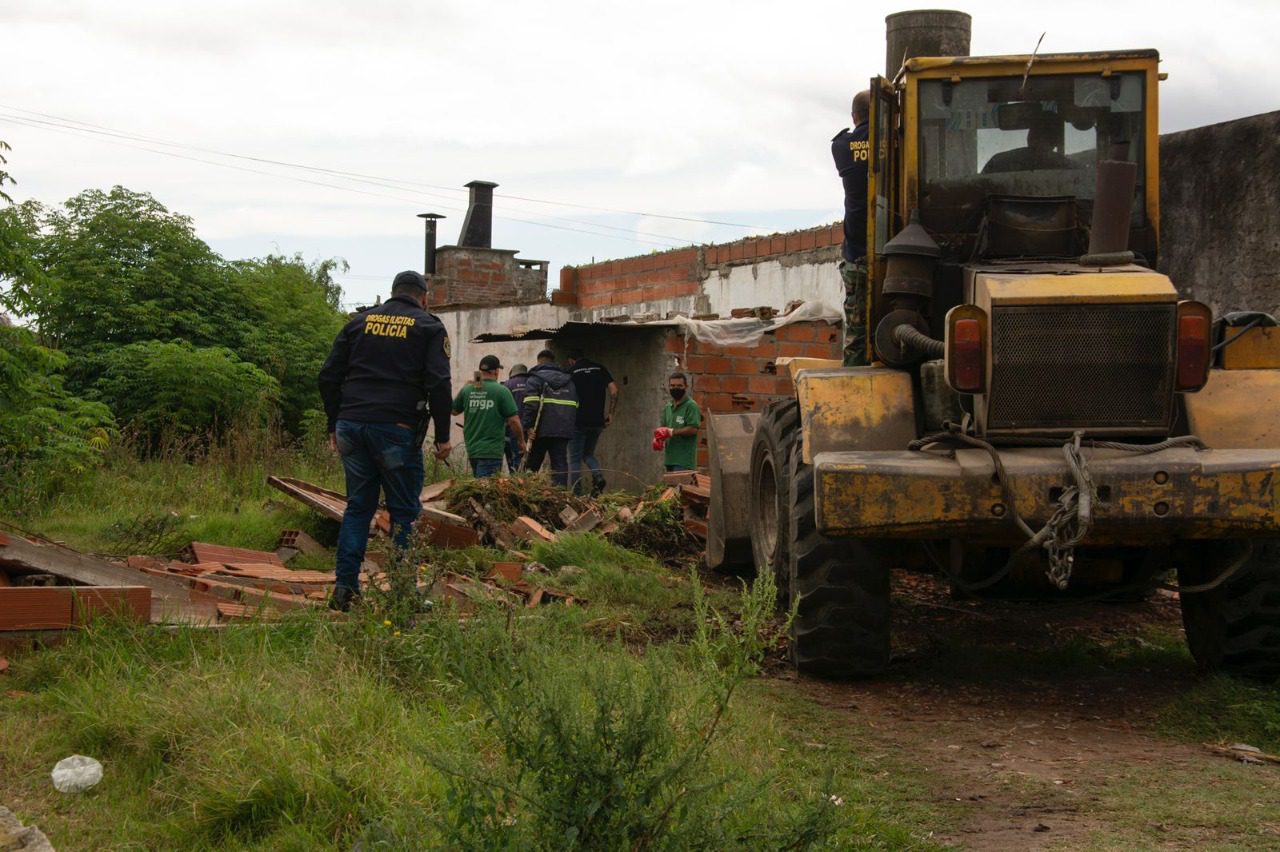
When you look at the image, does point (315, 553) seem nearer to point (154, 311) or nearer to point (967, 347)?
point (967, 347)

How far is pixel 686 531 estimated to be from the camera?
10422 mm

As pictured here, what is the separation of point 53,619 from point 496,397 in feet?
24.6

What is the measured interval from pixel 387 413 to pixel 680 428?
6.23m

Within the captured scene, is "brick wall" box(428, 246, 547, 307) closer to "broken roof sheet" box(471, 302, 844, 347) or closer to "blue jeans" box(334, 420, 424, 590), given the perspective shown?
"broken roof sheet" box(471, 302, 844, 347)

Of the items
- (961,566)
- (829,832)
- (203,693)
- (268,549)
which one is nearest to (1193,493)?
(961,566)

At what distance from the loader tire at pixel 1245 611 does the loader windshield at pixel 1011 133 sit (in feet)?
5.51

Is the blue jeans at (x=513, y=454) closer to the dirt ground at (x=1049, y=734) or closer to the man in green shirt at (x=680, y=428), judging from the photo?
the man in green shirt at (x=680, y=428)

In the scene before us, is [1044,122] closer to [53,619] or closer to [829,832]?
[829,832]

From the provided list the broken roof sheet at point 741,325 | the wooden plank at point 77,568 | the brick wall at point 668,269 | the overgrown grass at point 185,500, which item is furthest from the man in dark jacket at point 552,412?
the wooden plank at point 77,568

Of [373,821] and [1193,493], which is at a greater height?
[1193,493]

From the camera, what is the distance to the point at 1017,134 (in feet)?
21.7

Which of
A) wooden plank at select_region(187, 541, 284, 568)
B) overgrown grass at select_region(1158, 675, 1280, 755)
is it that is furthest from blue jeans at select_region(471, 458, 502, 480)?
overgrown grass at select_region(1158, 675, 1280, 755)

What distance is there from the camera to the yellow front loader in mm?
5453

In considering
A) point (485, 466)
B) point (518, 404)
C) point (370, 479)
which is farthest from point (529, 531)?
point (518, 404)
